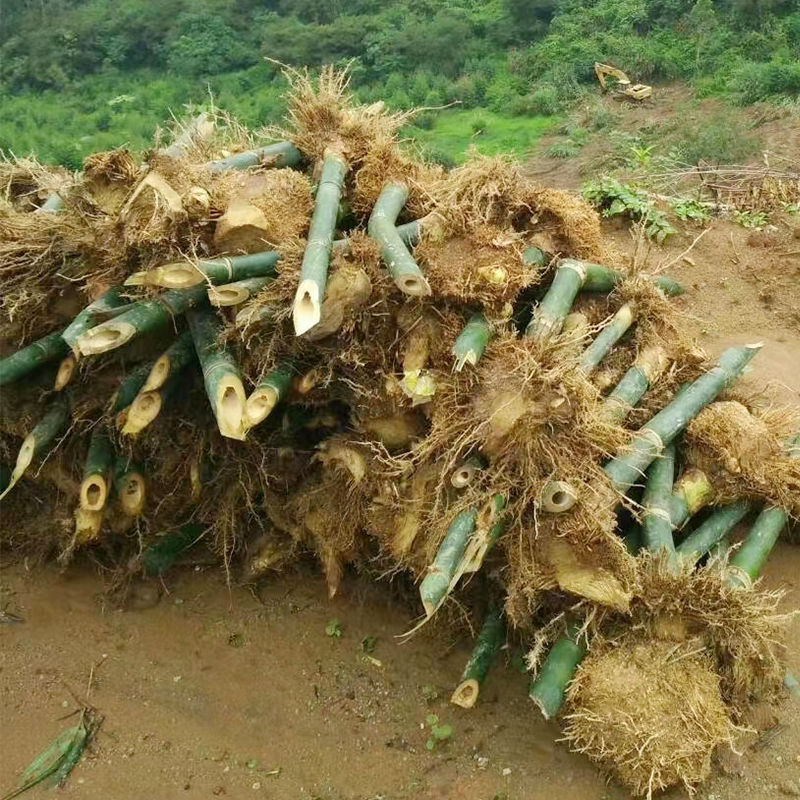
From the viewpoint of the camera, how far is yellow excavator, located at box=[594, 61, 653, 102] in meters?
18.2

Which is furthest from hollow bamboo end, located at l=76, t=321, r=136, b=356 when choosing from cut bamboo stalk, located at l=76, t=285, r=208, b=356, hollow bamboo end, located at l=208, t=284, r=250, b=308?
hollow bamboo end, located at l=208, t=284, r=250, b=308

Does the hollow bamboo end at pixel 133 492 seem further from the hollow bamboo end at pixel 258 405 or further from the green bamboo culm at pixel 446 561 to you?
the green bamboo culm at pixel 446 561

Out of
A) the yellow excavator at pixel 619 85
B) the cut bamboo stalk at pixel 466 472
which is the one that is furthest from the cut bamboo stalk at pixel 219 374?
the yellow excavator at pixel 619 85

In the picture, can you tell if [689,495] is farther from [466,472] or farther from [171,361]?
[171,361]

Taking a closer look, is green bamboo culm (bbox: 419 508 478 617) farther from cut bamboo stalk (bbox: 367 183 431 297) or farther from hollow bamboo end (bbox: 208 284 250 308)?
hollow bamboo end (bbox: 208 284 250 308)

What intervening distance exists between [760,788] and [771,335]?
12.7 ft

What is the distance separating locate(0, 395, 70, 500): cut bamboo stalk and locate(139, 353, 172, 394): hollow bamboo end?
615 millimetres

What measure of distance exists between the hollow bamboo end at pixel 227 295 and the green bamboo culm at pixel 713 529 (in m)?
2.08

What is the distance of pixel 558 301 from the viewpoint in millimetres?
3570

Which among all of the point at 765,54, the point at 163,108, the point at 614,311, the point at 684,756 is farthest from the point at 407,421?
the point at 163,108

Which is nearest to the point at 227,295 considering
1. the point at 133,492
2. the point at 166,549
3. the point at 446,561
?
the point at 133,492

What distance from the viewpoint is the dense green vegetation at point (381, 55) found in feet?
61.5

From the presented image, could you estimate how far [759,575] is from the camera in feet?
11.9

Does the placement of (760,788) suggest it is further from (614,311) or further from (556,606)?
(614,311)
